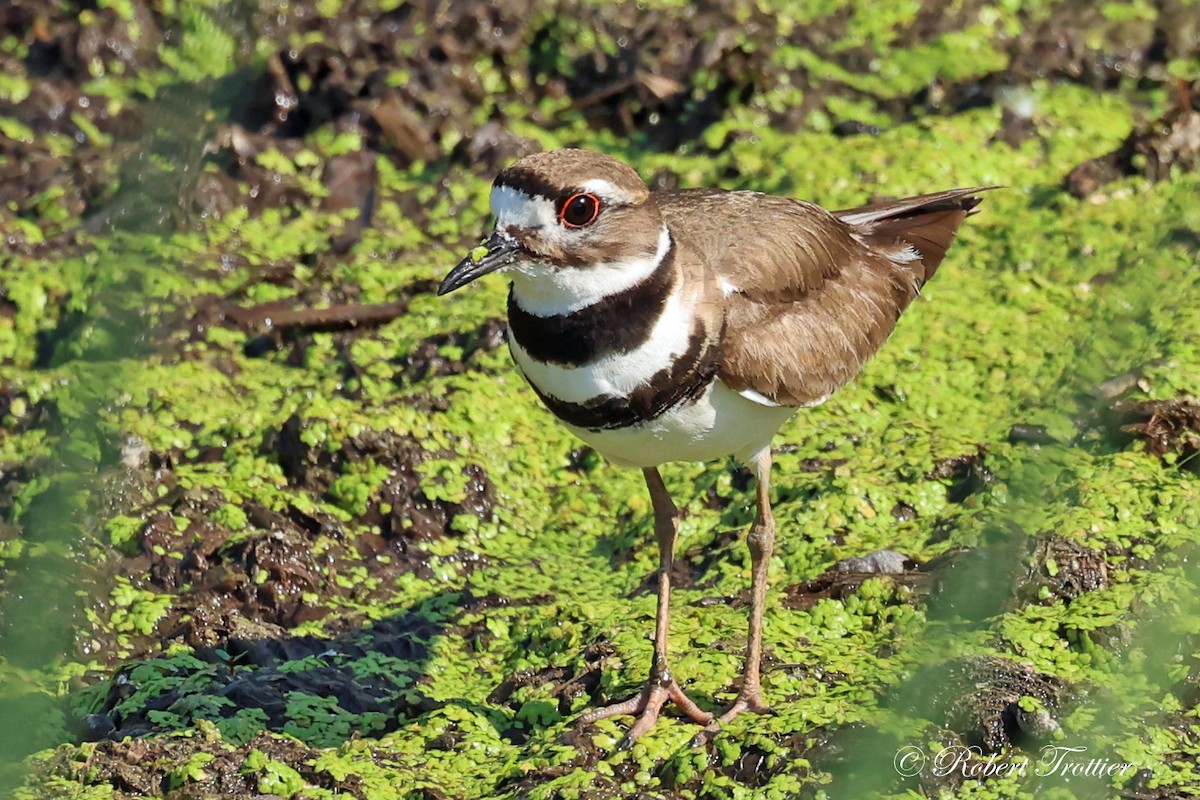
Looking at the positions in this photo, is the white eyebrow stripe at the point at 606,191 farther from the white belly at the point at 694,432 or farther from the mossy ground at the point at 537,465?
the mossy ground at the point at 537,465

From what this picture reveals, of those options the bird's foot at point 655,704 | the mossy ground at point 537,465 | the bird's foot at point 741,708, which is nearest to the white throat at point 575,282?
the mossy ground at point 537,465

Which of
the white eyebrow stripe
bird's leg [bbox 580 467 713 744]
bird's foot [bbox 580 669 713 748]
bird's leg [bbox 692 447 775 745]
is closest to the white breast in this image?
the white eyebrow stripe

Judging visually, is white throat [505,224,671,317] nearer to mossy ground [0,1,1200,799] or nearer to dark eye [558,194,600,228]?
dark eye [558,194,600,228]

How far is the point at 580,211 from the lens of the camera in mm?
4309

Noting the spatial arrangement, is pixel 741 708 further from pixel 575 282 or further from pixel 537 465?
pixel 537 465

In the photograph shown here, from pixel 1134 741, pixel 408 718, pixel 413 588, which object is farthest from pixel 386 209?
pixel 1134 741

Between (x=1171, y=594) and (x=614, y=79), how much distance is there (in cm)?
469

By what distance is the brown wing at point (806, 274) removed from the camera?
4609 mm

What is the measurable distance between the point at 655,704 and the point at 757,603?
0.45 metres

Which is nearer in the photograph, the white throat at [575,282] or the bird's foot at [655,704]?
the white throat at [575,282]

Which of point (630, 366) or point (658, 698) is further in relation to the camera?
point (658, 698)

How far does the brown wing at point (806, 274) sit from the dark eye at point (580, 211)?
449mm

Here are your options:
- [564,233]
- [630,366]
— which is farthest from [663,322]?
[564,233]

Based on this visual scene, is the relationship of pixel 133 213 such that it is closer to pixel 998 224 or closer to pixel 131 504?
pixel 131 504
